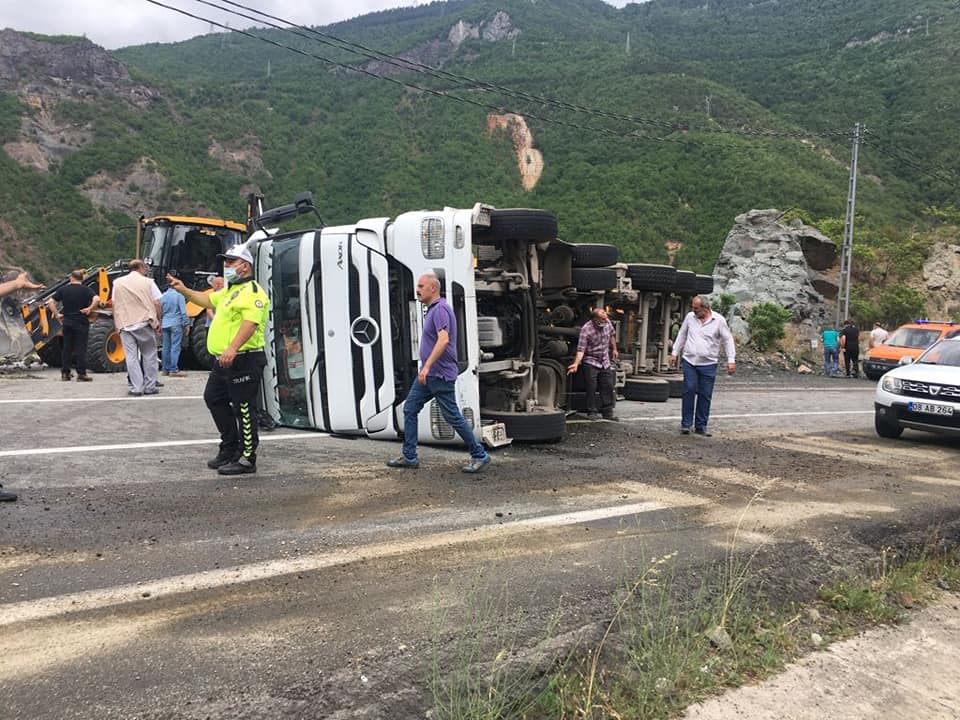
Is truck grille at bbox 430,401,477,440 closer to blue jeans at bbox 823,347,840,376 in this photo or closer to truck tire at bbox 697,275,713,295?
truck tire at bbox 697,275,713,295

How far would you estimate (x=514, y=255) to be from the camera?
24.6 ft

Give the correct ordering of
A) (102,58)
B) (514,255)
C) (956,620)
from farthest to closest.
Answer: (102,58), (514,255), (956,620)

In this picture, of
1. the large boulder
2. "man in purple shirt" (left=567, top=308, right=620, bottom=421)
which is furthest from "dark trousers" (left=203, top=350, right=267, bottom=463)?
the large boulder

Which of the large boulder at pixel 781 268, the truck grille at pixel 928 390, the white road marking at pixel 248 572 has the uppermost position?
the large boulder at pixel 781 268

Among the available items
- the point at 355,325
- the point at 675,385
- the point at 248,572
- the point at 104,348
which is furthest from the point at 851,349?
the point at 248,572

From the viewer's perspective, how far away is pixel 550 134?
59.0m

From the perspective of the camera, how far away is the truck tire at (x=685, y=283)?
40.7 feet

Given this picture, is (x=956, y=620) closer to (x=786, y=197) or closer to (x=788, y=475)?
(x=788, y=475)

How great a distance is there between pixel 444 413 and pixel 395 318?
124 centimetres

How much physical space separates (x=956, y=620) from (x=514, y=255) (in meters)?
4.98

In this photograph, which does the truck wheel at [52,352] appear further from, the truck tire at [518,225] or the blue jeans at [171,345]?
the truck tire at [518,225]

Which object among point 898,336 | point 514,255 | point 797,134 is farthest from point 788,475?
point 797,134

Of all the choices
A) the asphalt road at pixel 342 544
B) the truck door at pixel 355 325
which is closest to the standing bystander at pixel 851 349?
the asphalt road at pixel 342 544

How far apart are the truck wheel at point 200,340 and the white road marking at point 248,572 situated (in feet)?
32.8
